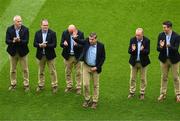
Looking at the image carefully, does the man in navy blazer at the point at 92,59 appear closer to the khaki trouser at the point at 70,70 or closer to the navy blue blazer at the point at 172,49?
the khaki trouser at the point at 70,70

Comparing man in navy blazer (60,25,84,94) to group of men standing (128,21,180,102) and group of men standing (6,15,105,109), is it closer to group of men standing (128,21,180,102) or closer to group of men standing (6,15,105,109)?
group of men standing (6,15,105,109)

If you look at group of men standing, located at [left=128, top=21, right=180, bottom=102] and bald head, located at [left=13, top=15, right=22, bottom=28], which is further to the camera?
bald head, located at [left=13, top=15, right=22, bottom=28]

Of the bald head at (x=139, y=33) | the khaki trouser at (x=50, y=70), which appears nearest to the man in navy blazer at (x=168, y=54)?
the bald head at (x=139, y=33)

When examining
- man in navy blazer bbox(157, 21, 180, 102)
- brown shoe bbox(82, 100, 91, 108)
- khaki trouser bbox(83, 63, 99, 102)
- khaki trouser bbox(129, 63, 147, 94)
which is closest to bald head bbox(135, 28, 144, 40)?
man in navy blazer bbox(157, 21, 180, 102)

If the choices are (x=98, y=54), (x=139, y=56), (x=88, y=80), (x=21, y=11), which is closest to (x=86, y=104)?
(x=88, y=80)

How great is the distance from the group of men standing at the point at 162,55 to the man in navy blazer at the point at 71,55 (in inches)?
63.1

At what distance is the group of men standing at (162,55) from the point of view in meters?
16.3

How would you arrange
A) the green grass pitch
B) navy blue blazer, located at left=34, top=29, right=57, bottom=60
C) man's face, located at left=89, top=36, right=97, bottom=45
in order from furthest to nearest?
navy blue blazer, located at left=34, top=29, right=57, bottom=60, the green grass pitch, man's face, located at left=89, top=36, right=97, bottom=45

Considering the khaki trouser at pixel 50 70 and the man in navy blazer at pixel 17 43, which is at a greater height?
the man in navy blazer at pixel 17 43

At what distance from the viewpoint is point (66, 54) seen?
17.1 meters

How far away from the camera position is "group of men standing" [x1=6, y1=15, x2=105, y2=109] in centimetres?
1606

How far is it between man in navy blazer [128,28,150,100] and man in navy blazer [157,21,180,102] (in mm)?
413

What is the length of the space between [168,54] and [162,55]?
192 millimetres

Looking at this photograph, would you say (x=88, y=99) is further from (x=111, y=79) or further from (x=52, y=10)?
(x=52, y=10)
